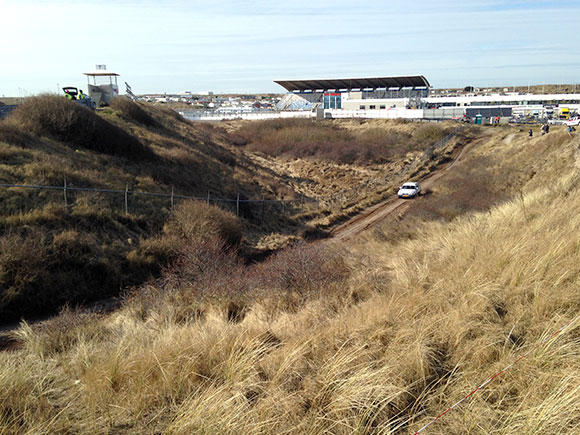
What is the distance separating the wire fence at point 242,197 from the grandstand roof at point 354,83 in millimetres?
53841

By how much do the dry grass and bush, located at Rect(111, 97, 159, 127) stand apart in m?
34.9

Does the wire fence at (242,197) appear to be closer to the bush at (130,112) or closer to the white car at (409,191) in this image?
the white car at (409,191)

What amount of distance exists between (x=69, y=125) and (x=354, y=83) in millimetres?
92701

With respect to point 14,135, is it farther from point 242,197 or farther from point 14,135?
point 242,197

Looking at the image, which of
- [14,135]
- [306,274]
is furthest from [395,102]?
[306,274]

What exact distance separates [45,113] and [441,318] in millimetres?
27605

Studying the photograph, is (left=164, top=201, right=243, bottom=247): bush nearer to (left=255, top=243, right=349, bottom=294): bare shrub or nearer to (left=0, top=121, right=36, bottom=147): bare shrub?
(left=255, top=243, right=349, bottom=294): bare shrub

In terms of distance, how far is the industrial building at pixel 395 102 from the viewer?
295 ft

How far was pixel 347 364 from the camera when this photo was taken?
4.59 meters

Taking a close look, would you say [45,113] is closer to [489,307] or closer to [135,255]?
[135,255]

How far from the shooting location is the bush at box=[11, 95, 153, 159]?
25891 mm

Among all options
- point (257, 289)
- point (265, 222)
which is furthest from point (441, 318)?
point (265, 222)

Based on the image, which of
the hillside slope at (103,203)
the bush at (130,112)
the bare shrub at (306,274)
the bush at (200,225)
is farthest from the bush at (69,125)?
the bare shrub at (306,274)

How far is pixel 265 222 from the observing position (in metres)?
26.4
